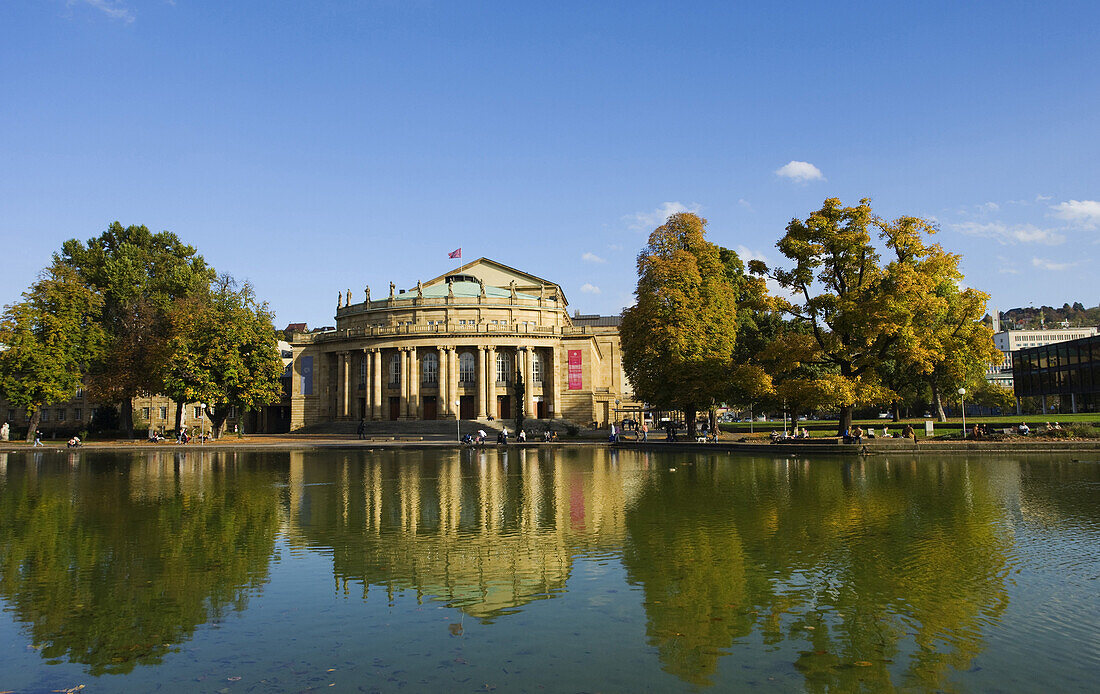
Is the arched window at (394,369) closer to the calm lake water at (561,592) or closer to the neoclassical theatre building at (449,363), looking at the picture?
the neoclassical theatre building at (449,363)

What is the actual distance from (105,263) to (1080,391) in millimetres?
96593

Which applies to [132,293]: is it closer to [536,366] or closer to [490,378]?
[490,378]

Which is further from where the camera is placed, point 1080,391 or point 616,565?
point 1080,391

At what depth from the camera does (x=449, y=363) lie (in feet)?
280

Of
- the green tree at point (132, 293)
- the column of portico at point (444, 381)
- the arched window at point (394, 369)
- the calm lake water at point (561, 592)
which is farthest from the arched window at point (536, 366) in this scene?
the calm lake water at point (561, 592)

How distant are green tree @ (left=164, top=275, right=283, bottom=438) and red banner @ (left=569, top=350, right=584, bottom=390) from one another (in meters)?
31.5

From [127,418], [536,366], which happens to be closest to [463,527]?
[536,366]

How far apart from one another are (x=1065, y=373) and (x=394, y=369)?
232 feet

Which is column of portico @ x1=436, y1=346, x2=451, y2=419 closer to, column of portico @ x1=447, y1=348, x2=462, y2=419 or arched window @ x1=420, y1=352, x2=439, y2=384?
column of portico @ x1=447, y1=348, x2=462, y2=419

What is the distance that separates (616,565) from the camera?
13398 millimetres

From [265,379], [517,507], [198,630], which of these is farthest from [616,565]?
[265,379]

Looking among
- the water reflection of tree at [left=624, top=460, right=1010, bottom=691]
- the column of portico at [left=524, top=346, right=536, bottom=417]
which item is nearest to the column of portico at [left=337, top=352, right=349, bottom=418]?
the column of portico at [left=524, top=346, right=536, bottom=417]

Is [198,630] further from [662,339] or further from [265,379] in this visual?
[265,379]

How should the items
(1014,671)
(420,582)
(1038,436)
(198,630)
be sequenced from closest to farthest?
(1014,671), (198,630), (420,582), (1038,436)
